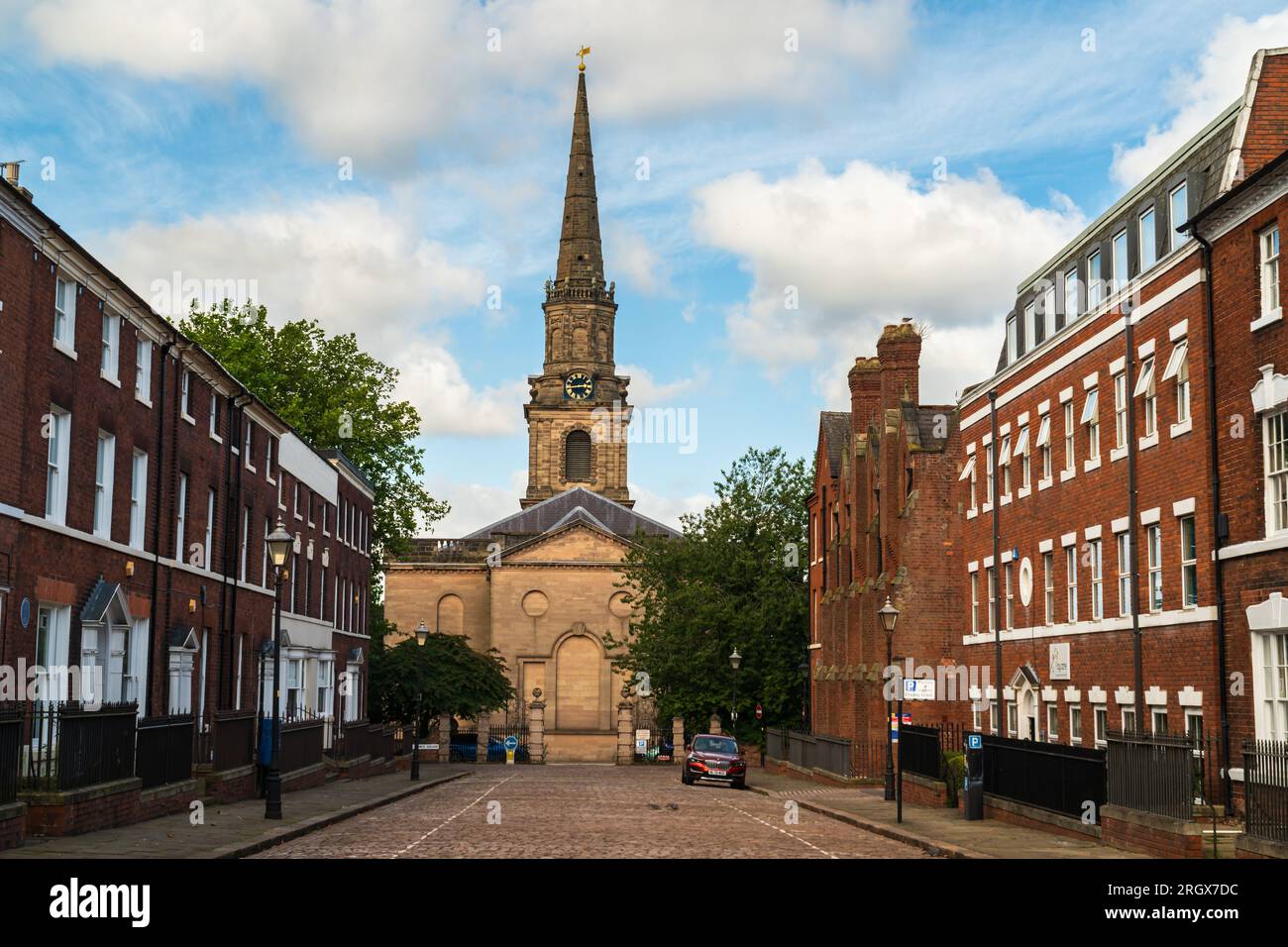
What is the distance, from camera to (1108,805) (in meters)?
22.0

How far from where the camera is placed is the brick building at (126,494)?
2423 cm

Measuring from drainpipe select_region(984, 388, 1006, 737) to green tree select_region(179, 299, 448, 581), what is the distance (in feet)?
86.4

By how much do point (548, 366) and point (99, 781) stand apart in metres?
91.1

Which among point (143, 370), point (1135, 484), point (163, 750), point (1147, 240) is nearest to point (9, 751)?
point (163, 750)

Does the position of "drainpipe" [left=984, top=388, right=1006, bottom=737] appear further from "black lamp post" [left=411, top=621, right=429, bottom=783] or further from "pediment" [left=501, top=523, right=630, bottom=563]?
"pediment" [left=501, top=523, right=630, bottom=563]

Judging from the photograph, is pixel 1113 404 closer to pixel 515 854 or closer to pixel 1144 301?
pixel 1144 301

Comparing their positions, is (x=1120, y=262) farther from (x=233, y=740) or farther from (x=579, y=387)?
(x=579, y=387)

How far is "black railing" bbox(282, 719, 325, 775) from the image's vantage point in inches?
1389

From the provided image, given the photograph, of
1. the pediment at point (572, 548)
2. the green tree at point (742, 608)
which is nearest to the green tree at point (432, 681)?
the green tree at point (742, 608)

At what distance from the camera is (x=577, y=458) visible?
11350 cm

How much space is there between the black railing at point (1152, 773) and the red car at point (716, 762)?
26.0m

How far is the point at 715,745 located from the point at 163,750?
25149 mm
